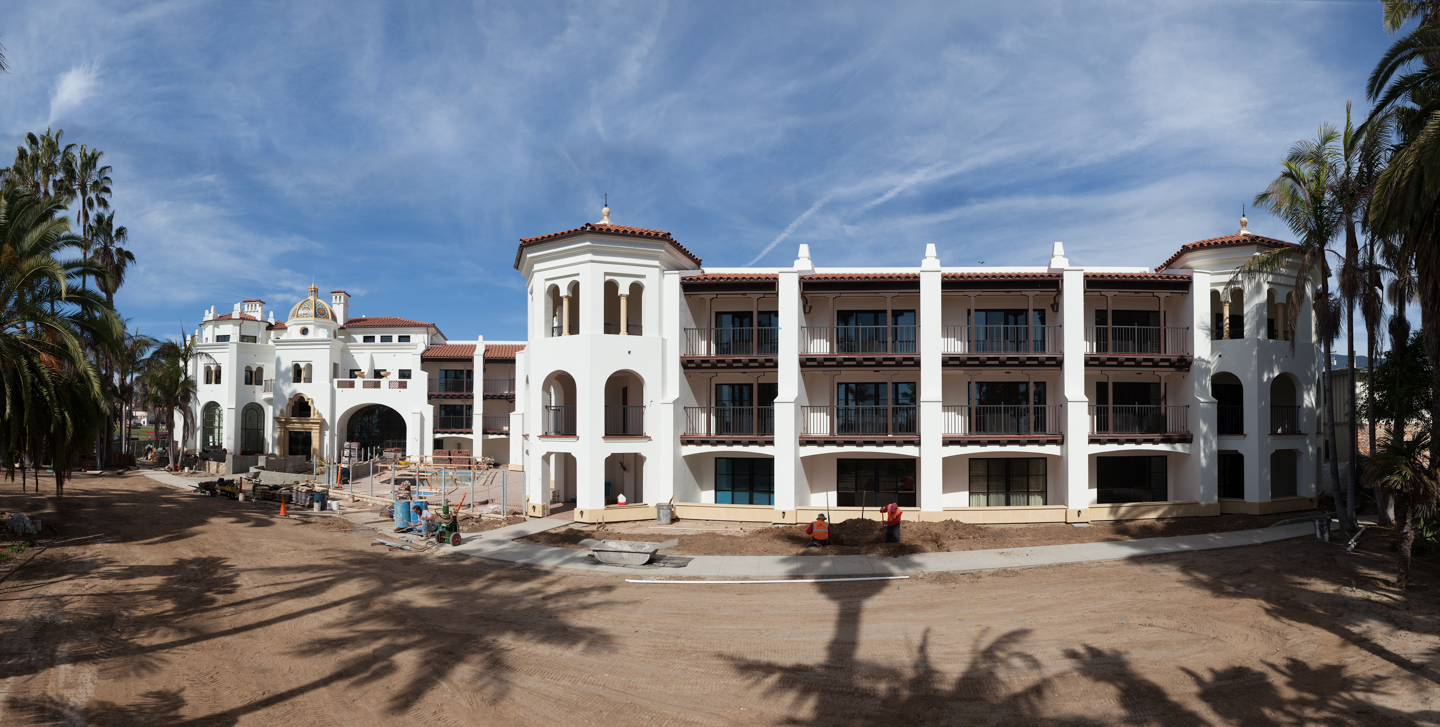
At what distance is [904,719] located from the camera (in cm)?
898

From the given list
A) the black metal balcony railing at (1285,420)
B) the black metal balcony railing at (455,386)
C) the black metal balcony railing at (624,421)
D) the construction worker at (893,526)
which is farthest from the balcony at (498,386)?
the black metal balcony railing at (1285,420)

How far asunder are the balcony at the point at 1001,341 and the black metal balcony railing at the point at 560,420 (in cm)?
1483

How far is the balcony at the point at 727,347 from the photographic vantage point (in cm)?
2486

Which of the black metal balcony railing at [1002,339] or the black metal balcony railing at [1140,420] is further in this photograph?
the black metal balcony railing at [1002,339]

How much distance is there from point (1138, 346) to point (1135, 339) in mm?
295

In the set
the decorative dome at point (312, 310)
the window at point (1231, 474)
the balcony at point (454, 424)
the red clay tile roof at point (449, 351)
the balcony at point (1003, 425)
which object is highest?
the decorative dome at point (312, 310)

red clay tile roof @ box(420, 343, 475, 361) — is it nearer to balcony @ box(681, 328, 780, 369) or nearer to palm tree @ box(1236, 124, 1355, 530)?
balcony @ box(681, 328, 780, 369)

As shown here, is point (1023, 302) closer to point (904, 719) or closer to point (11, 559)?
point (904, 719)

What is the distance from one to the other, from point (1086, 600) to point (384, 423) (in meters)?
48.8

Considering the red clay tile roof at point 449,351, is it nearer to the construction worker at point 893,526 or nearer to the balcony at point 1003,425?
the balcony at point 1003,425

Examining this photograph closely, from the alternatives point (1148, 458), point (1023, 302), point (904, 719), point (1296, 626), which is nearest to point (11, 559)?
point (904, 719)

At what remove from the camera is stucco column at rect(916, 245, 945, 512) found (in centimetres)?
2389

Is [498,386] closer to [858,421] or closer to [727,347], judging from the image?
[727,347]

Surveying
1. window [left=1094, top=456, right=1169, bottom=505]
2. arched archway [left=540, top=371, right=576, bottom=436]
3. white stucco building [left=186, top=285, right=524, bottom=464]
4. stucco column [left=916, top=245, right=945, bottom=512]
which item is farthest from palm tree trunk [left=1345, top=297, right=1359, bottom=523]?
white stucco building [left=186, top=285, right=524, bottom=464]
